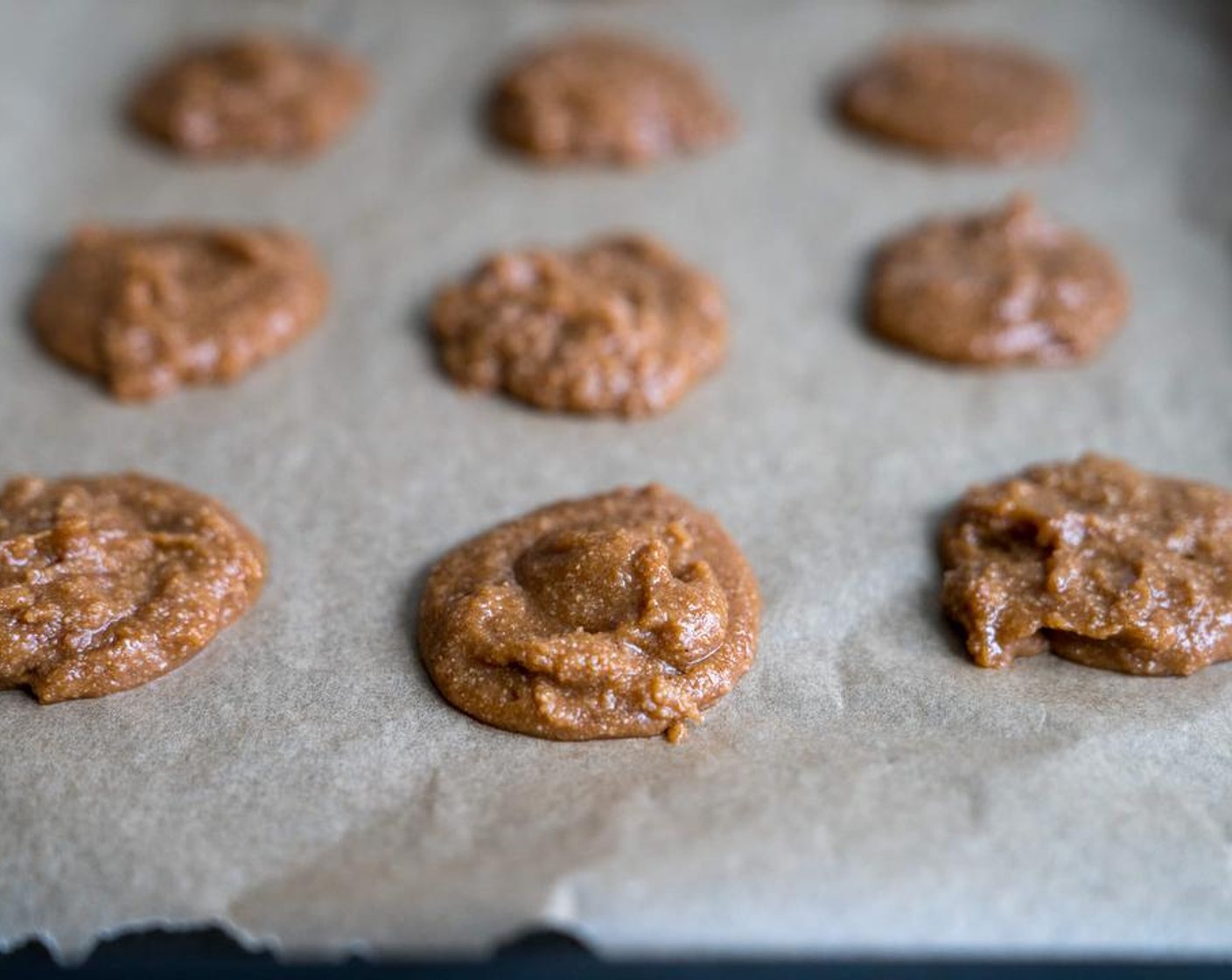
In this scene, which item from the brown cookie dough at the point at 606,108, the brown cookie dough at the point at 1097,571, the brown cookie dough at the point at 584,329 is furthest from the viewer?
the brown cookie dough at the point at 606,108

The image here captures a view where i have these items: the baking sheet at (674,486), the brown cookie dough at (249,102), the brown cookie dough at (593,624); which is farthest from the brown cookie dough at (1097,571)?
the brown cookie dough at (249,102)

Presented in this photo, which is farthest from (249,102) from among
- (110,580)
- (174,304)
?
(110,580)

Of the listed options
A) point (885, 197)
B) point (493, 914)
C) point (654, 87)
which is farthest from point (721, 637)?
point (654, 87)

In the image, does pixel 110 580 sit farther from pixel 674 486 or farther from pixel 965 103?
pixel 965 103

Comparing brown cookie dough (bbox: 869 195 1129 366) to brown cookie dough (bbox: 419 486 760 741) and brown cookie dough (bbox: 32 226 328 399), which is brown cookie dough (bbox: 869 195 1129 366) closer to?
brown cookie dough (bbox: 419 486 760 741)

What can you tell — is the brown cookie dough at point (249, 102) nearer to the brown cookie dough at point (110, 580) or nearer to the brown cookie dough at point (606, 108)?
the brown cookie dough at point (606, 108)
